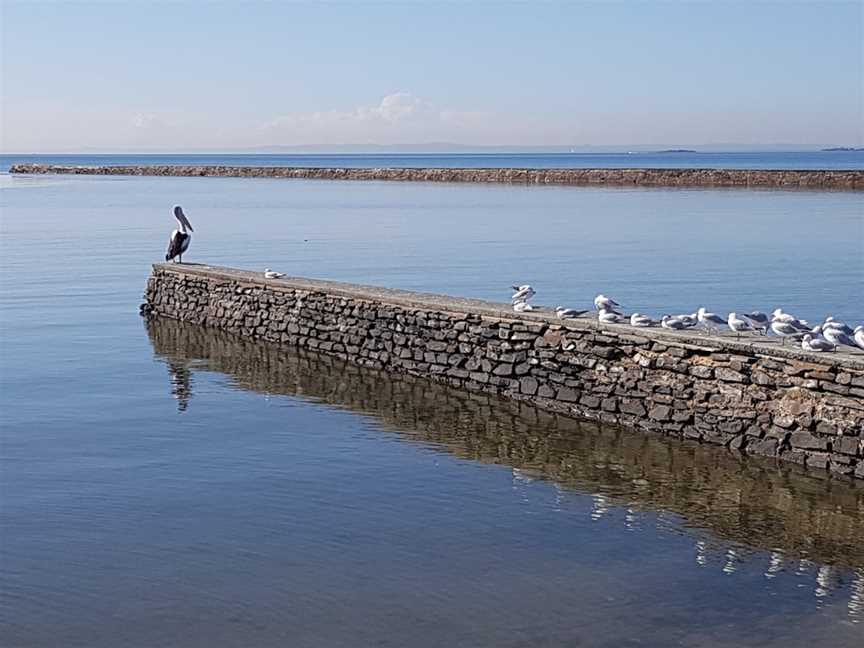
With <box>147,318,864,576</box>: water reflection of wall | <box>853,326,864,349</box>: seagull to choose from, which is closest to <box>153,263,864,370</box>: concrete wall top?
<box>853,326,864,349</box>: seagull

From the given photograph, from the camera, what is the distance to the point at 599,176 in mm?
84000

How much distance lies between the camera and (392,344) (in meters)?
18.3

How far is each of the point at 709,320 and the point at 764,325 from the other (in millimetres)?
615

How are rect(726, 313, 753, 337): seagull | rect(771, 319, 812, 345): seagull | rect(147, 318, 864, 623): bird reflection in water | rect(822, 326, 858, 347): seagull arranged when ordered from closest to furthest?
rect(147, 318, 864, 623): bird reflection in water
rect(822, 326, 858, 347): seagull
rect(771, 319, 812, 345): seagull
rect(726, 313, 753, 337): seagull

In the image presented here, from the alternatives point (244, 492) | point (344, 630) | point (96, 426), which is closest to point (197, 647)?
point (344, 630)

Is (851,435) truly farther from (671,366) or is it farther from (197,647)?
(197,647)

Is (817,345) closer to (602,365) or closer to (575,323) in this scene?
(602,365)

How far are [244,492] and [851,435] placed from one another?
611 cm

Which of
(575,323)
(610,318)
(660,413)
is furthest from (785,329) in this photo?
(575,323)

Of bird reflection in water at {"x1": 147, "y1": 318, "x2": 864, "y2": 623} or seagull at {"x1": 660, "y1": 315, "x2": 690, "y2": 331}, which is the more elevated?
seagull at {"x1": 660, "y1": 315, "x2": 690, "y2": 331}

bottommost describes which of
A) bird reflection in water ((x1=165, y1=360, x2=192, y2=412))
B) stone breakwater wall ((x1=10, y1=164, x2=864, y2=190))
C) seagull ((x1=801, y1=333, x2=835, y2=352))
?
bird reflection in water ((x1=165, y1=360, x2=192, y2=412))

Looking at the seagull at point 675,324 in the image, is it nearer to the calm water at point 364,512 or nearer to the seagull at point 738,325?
the seagull at point 738,325

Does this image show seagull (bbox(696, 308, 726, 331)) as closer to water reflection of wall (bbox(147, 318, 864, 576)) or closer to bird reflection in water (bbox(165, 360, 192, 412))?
water reflection of wall (bbox(147, 318, 864, 576))

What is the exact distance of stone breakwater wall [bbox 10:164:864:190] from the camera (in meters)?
71.8
